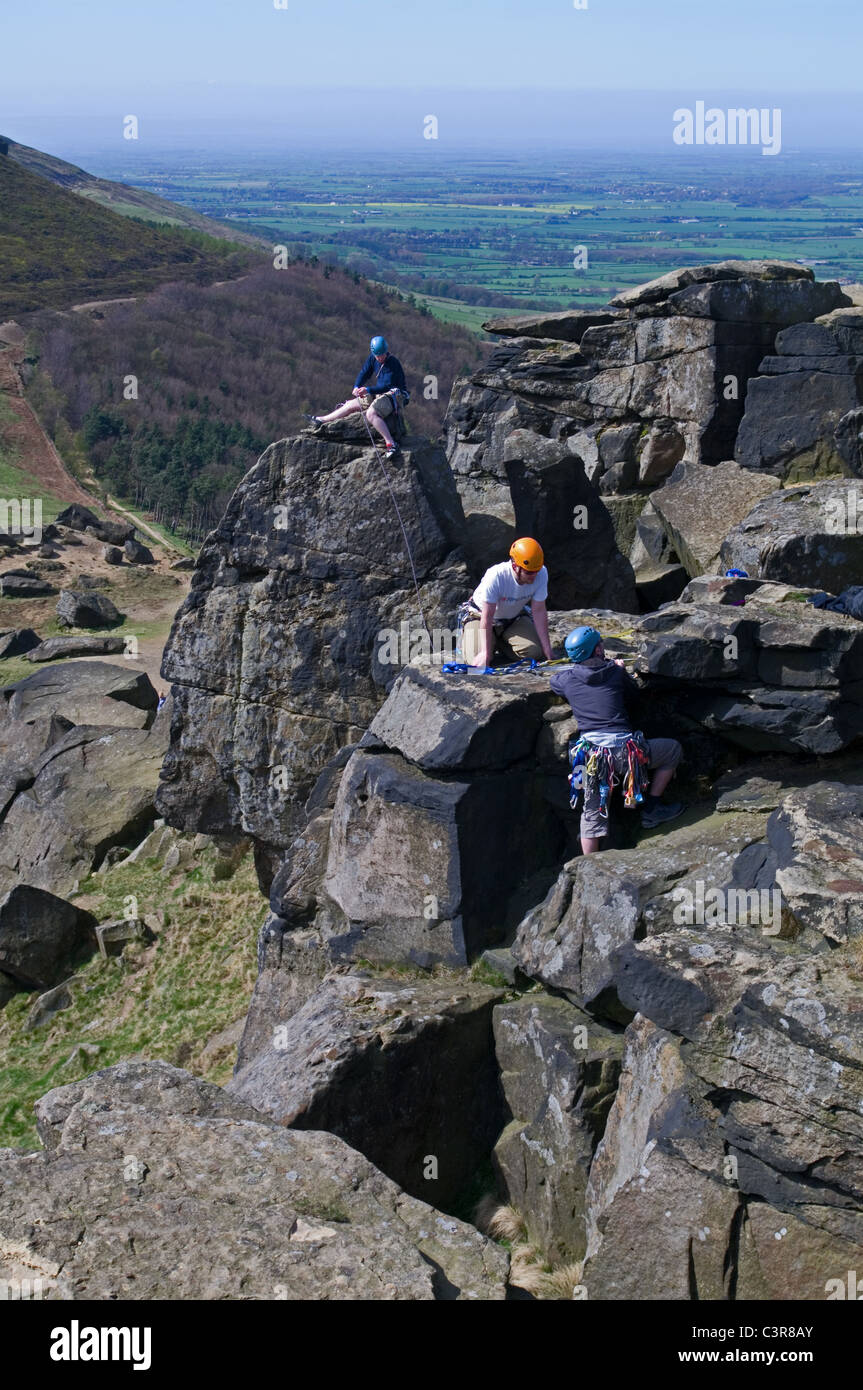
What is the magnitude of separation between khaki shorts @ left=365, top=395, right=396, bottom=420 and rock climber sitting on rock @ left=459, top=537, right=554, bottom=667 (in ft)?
16.0

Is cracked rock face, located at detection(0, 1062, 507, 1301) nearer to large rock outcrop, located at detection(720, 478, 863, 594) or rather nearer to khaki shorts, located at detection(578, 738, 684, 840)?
khaki shorts, located at detection(578, 738, 684, 840)

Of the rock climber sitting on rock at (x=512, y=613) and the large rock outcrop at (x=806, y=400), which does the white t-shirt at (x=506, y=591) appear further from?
the large rock outcrop at (x=806, y=400)

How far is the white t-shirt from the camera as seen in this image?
53.5 ft

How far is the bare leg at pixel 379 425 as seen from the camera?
66.8 feet

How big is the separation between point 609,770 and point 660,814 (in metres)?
0.97

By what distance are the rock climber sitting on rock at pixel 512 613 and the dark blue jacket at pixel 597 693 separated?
1837 millimetres

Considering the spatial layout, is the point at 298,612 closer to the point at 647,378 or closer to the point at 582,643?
the point at 582,643

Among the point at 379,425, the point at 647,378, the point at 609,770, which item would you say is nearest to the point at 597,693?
the point at 609,770

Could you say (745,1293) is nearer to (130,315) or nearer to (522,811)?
(522,811)

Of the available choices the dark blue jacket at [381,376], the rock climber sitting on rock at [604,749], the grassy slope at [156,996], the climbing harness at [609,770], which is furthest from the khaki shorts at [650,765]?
the dark blue jacket at [381,376]

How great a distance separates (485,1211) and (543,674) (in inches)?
246

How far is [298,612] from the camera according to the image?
835 inches

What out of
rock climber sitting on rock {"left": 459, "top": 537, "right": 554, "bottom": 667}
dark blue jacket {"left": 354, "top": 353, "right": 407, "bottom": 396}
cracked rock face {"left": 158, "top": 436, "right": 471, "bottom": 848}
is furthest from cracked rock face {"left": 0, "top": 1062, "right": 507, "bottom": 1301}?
dark blue jacket {"left": 354, "top": 353, "right": 407, "bottom": 396}

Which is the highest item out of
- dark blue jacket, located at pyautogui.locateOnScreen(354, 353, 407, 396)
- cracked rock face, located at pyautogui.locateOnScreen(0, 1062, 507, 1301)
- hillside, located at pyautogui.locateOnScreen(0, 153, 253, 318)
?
hillside, located at pyautogui.locateOnScreen(0, 153, 253, 318)
